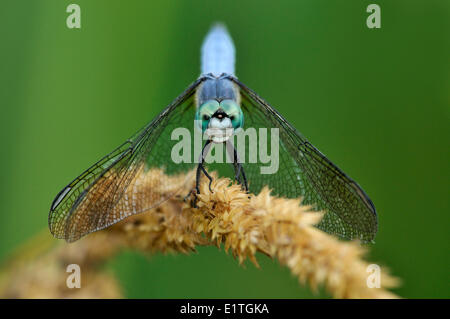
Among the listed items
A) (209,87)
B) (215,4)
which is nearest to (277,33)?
(215,4)

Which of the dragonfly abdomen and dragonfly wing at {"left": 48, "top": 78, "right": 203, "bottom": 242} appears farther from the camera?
the dragonfly abdomen

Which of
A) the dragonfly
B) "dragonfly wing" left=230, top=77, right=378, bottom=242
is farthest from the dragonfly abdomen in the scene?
"dragonfly wing" left=230, top=77, right=378, bottom=242

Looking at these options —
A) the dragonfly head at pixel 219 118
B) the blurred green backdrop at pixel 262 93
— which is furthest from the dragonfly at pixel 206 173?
the blurred green backdrop at pixel 262 93

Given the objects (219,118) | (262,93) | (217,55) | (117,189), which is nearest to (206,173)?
(219,118)

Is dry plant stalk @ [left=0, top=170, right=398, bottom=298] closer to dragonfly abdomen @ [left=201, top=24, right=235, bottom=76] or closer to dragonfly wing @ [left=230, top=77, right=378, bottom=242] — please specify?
dragonfly wing @ [left=230, top=77, right=378, bottom=242]

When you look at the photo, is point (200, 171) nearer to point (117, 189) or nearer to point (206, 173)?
point (206, 173)

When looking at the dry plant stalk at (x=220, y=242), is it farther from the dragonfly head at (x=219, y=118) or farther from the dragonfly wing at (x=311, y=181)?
the dragonfly wing at (x=311, y=181)
